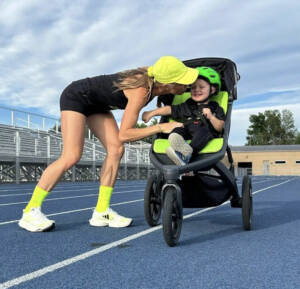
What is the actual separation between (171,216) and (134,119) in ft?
3.20

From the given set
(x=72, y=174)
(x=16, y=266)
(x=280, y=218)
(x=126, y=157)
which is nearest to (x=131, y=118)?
(x=16, y=266)

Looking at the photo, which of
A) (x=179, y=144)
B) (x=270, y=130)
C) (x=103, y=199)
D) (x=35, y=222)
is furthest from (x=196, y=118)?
(x=270, y=130)

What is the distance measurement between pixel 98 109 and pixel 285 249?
2414 millimetres

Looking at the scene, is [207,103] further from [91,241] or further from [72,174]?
[72,174]

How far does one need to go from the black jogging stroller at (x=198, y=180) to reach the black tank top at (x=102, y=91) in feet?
1.91

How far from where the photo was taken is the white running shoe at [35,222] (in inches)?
162

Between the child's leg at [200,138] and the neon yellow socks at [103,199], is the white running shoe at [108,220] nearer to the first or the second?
the neon yellow socks at [103,199]

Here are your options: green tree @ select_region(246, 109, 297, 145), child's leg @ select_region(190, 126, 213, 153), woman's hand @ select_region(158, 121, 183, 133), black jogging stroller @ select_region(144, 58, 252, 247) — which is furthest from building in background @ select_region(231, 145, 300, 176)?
woman's hand @ select_region(158, 121, 183, 133)

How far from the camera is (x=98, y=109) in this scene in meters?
4.57

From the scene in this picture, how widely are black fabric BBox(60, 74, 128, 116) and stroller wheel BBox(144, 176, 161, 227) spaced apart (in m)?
1.05

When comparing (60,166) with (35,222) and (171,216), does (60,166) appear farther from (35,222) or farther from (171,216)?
(171,216)

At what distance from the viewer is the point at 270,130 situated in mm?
94625

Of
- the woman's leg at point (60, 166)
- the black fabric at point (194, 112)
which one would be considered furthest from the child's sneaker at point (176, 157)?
the woman's leg at point (60, 166)

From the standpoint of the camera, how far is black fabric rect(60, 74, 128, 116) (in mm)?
4148
